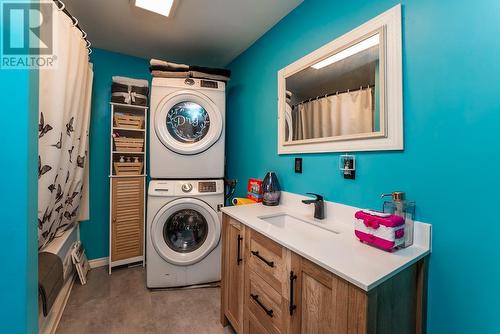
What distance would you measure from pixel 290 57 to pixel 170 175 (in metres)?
1.49

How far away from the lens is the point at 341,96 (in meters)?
1.33

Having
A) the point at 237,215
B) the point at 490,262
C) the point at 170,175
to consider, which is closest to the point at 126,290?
the point at 170,175

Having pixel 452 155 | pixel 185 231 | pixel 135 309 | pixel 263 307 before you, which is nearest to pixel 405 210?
pixel 452 155

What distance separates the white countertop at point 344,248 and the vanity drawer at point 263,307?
29 cm

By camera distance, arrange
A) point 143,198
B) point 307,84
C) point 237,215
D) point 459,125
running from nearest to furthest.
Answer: point 459,125 → point 237,215 → point 307,84 → point 143,198

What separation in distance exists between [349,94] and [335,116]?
0.48ft

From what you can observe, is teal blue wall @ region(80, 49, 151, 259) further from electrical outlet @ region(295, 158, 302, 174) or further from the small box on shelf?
electrical outlet @ region(295, 158, 302, 174)

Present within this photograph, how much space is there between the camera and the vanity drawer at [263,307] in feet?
3.48

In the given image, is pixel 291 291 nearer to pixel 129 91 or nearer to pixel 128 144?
pixel 128 144

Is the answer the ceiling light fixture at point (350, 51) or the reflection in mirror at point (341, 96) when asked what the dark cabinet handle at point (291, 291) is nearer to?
the reflection in mirror at point (341, 96)

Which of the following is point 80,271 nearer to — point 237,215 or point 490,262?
point 237,215

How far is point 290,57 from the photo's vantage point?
172 centimetres

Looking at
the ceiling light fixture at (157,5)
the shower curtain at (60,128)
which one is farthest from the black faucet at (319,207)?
the ceiling light fixture at (157,5)

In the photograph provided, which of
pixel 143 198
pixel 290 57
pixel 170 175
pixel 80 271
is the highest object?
pixel 290 57
